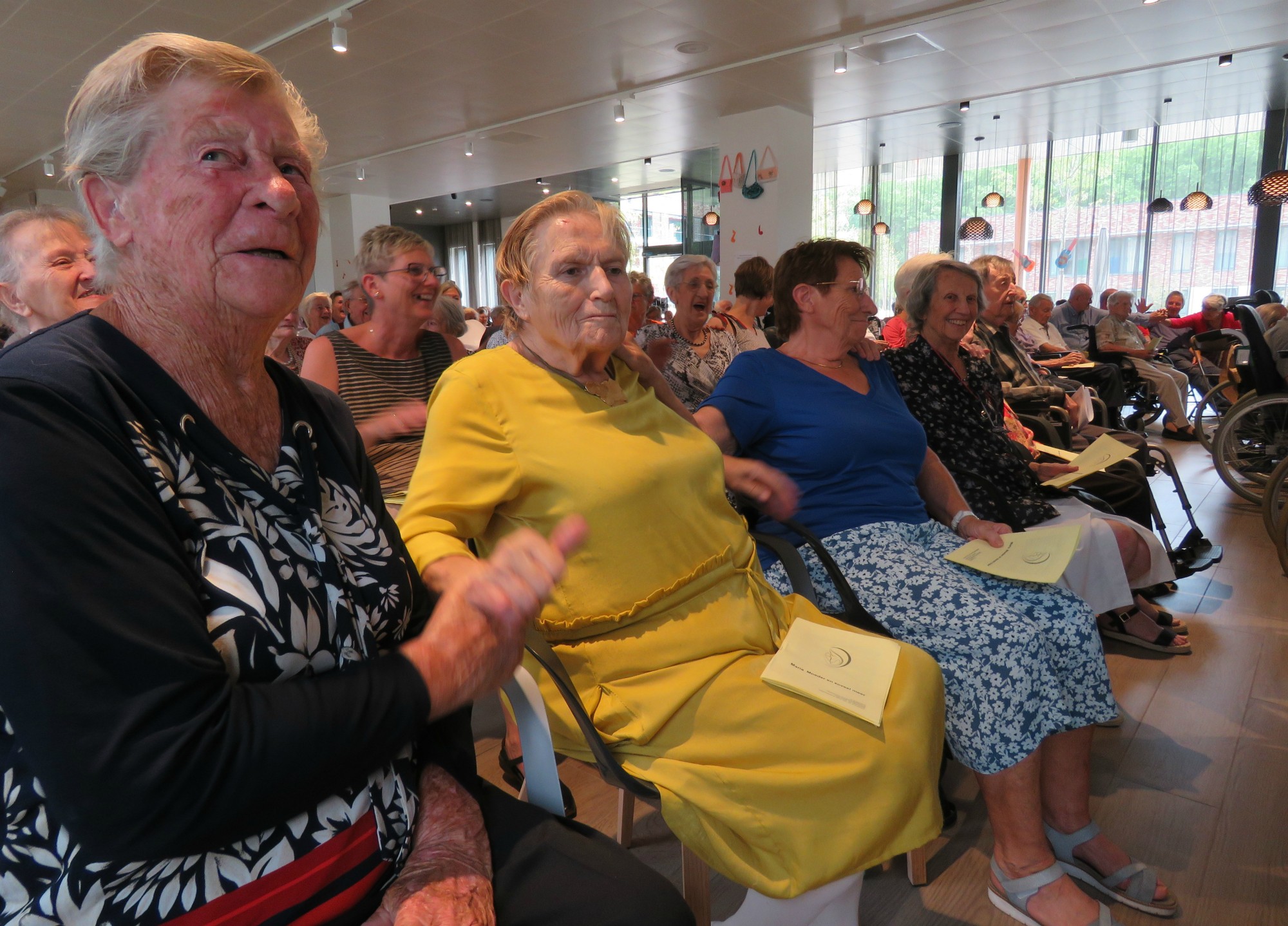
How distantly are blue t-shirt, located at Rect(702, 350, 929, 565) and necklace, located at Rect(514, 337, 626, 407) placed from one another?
521 millimetres

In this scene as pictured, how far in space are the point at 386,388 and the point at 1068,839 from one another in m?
2.15

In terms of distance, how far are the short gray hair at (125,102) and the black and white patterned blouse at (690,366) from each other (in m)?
2.59

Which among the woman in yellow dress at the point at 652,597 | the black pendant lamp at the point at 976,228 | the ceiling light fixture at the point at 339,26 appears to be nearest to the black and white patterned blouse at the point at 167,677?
the woman in yellow dress at the point at 652,597

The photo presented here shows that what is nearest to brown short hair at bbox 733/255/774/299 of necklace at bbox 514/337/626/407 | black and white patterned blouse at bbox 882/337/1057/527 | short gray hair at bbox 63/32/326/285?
black and white patterned blouse at bbox 882/337/1057/527

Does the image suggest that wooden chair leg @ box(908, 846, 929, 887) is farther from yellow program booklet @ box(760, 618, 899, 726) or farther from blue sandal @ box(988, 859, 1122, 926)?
yellow program booklet @ box(760, 618, 899, 726)

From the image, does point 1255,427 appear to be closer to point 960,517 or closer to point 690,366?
point 690,366

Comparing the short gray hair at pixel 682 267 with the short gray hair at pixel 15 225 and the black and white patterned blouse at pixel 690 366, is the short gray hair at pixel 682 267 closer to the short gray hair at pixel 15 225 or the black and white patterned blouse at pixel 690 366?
the black and white patterned blouse at pixel 690 366

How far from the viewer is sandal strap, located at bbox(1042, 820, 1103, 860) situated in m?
1.68

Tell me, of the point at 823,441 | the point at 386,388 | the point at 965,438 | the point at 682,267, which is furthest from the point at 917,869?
the point at 682,267

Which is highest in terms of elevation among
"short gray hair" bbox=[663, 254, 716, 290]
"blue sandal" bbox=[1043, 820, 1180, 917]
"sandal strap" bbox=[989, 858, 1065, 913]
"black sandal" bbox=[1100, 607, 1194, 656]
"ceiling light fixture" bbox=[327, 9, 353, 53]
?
"ceiling light fixture" bbox=[327, 9, 353, 53]

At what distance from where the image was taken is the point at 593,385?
4.88 ft

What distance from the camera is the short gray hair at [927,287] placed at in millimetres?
2615

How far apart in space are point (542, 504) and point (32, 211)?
1467 millimetres

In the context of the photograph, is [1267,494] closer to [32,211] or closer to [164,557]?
[164,557]
